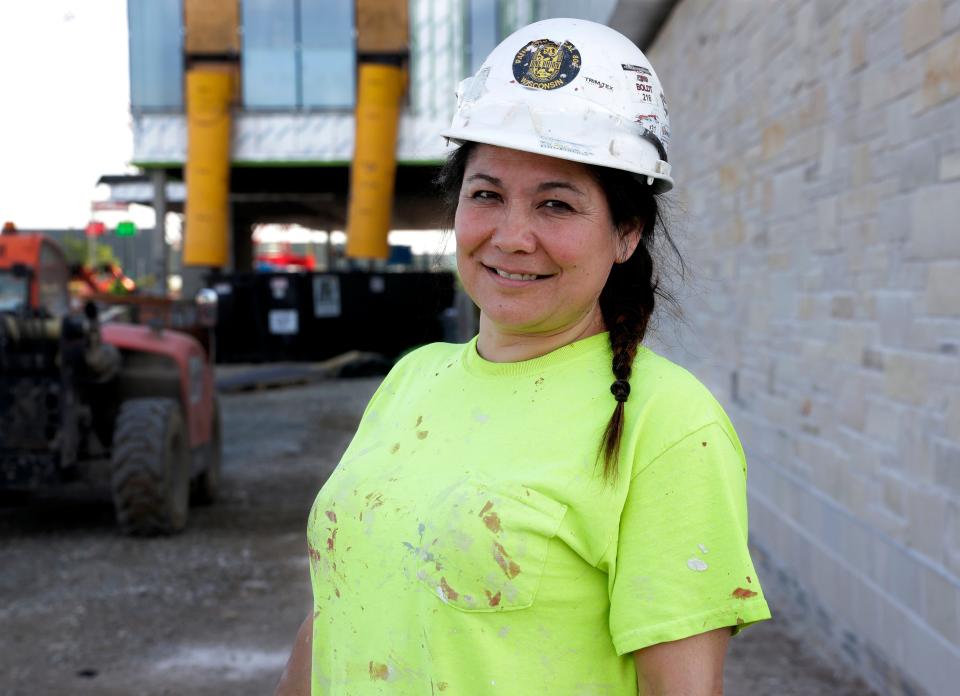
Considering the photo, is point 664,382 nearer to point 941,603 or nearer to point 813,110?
point 941,603

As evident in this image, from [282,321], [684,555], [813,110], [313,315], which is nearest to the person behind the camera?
[684,555]

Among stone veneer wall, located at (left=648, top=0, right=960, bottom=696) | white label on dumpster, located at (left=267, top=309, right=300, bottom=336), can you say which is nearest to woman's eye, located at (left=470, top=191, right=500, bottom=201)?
stone veneer wall, located at (left=648, top=0, right=960, bottom=696)

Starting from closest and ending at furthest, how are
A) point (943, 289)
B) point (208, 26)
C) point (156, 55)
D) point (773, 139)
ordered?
point (943, 289) → point (773, 139) → point (208, 26) → point (156, 55)

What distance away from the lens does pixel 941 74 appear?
144 inches

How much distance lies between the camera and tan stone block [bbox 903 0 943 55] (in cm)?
369

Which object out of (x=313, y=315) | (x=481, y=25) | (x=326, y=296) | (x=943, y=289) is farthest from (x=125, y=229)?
(x=943, y=289)

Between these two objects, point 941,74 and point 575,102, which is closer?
point 575,102

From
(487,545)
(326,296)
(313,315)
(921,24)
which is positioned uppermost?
(921,24)

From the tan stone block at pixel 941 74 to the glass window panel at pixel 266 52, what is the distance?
17.1 meters

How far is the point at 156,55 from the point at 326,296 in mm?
5596

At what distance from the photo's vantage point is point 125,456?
6523mm

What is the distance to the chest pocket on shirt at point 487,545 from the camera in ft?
4.61

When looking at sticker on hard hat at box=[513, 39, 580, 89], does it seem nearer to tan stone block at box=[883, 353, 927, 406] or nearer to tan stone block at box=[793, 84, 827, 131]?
tan stone block at box=[883, 353, 927, 406]

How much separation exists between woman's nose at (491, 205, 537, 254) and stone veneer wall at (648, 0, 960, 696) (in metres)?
0.84
